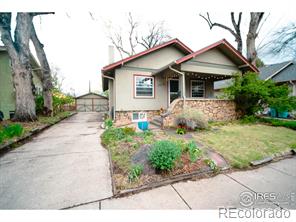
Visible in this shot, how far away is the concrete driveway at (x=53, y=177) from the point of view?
2.46 meters

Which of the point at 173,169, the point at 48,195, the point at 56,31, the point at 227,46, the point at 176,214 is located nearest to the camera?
the point at 176,214

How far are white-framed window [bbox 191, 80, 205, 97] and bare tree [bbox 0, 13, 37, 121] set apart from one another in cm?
1037

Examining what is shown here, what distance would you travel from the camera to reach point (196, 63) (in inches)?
346

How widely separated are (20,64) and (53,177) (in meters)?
8.97

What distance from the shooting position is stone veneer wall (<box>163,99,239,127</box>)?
7.67 m

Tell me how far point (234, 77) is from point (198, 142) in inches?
248

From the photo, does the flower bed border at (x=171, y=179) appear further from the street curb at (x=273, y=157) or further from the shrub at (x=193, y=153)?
the shrub at (x=193, y=153)

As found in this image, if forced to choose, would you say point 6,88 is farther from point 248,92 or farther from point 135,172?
point 248,92

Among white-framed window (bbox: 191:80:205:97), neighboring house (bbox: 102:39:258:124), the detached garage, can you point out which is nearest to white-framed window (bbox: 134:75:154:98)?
neighboring house (bbox: 102:39:258:124)

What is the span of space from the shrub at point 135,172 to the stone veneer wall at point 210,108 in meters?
4.38

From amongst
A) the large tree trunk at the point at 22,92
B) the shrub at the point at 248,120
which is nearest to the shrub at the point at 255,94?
the shrub at the point at 248,120

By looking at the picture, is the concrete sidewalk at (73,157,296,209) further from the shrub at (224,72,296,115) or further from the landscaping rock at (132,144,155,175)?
the shrub at (224,72,296,115)

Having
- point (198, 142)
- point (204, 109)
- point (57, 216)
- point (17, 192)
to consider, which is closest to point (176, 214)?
point (57, 216)

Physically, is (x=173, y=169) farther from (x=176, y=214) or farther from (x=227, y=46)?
(x=227, y=46)
